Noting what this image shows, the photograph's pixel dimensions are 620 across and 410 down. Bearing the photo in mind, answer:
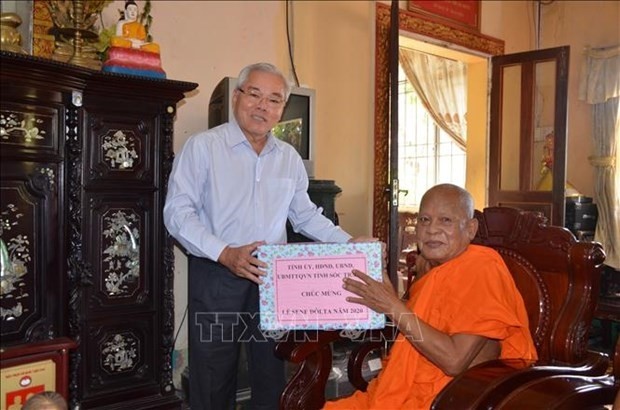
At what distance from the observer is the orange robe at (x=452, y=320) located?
1.53m

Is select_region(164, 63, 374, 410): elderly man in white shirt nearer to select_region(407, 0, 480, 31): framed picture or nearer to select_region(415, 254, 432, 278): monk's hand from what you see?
select_region(415, 254, 432, 278): monk's hand

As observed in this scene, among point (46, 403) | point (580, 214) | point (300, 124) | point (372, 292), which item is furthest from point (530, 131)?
point (46, 403)

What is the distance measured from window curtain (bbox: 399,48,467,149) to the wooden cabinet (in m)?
4.11

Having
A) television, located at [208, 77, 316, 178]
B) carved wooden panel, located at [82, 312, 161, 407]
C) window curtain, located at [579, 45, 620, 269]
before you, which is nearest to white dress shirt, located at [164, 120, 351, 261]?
carved wooden panel, located at [82, 312, 161, 407]

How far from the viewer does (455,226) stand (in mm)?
1680

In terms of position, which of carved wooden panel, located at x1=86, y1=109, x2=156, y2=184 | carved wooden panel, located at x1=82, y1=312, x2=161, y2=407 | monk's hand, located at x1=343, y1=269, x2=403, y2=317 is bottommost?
carved wooden panel, located at x1=82, y1=312, x2=161, y2=407

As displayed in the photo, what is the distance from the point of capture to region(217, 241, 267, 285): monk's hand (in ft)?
5.15

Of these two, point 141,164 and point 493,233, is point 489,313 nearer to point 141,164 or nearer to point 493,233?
point 493,233

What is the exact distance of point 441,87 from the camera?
6.11 metres

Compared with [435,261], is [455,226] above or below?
above

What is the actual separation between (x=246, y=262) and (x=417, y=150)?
5403 mm

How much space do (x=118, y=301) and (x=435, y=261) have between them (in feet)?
4.67

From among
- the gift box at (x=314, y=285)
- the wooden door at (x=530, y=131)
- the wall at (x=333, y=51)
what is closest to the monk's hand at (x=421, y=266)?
the gift box at (x=314, y=285)

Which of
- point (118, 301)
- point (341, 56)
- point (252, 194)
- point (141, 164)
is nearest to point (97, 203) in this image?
point (141, 164)
